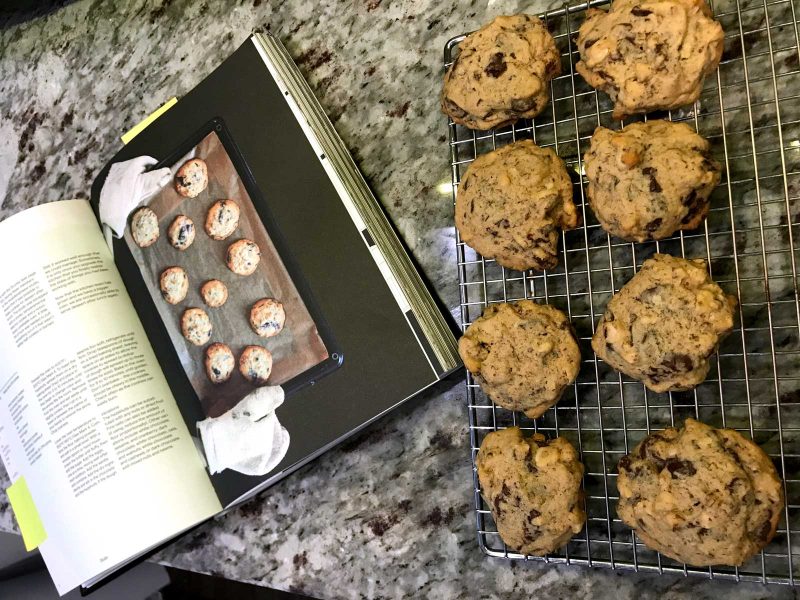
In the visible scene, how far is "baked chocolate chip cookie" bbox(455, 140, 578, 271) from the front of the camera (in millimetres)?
814

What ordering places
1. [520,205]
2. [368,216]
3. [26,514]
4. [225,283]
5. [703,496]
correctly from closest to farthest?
[703,496]
[520,205]
[368,216]
[225,283]
[26,514]

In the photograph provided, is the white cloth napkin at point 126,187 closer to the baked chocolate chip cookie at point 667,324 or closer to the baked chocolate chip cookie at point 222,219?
the baked chocolate chip cookie at point 222,219

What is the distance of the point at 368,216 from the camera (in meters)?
0.98

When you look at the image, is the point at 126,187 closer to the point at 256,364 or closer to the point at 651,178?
the point at 256,364

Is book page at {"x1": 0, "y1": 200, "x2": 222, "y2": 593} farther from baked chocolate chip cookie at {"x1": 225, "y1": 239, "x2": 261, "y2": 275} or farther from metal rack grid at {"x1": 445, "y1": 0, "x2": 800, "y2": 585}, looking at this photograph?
metal rack grid at {"x1": 445, "y1": 0, "x2": 800, "y2": 585}

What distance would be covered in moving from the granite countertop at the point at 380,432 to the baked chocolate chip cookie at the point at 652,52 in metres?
0.20

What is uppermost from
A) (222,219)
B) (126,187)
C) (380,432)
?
(126,187)

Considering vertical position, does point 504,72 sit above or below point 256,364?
above

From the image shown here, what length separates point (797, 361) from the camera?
775 mm

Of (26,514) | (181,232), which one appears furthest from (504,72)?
(26,514)

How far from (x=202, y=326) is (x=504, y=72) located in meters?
0.67

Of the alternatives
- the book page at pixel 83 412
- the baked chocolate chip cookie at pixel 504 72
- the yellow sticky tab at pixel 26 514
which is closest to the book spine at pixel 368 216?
the baked chocolate chip cookie at pixel 504 72

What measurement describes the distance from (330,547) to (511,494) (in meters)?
0.39

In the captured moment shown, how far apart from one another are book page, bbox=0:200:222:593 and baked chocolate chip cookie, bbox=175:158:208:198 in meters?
0.22
